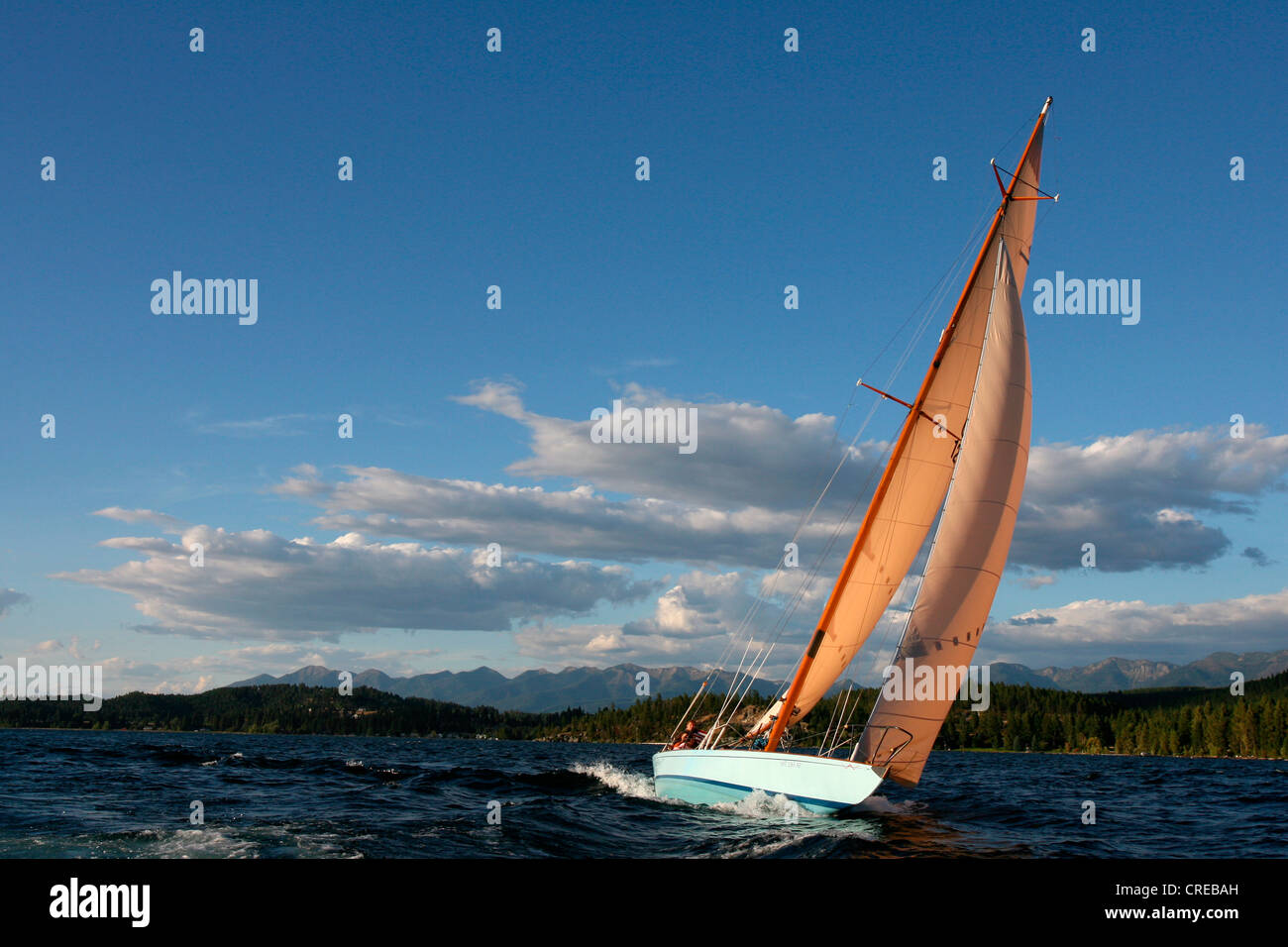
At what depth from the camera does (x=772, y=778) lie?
2325cm

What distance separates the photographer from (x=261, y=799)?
97.3 ft

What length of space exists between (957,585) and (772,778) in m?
7.31

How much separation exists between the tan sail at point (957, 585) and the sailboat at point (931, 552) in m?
0.03

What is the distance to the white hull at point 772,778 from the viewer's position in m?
21.9

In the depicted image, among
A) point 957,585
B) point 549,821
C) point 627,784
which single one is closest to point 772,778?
point 957,585

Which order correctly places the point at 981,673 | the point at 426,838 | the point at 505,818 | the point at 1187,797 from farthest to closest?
the point at 1187,797, the point at 505,818, the point at 981,673, the point at 426,838

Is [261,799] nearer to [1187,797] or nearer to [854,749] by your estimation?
[854,749]

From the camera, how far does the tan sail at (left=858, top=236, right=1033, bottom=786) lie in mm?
23172

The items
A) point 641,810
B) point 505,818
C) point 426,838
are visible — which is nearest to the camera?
point 426,838

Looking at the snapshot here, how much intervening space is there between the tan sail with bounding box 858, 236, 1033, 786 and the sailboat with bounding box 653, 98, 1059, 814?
3 cm

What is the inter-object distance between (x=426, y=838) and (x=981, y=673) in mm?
15862

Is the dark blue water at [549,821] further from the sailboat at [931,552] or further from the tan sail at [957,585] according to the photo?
the tan sail at [957,585]
